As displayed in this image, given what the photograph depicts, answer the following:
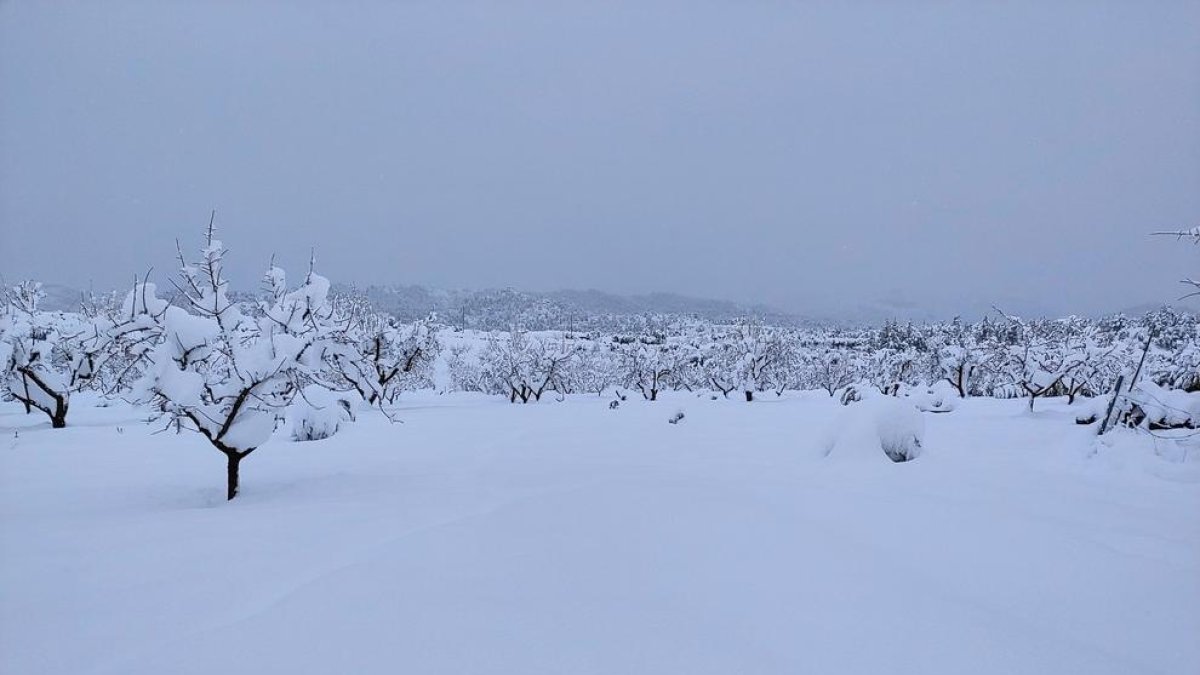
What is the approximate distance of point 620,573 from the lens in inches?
128

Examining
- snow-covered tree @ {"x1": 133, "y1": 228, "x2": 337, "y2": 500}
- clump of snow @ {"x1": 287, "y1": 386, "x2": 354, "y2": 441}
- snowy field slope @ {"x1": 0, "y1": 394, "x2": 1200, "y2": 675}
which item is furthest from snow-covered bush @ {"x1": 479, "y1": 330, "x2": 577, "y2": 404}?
snowy field slope @ {"x1": 0, "y1": 394, "x2": 1200, "y2": 675}

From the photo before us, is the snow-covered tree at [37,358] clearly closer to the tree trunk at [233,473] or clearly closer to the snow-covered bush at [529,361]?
the tree trunk at [233,473]

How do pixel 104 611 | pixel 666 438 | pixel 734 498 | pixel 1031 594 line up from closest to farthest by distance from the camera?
pixel 104 611
pixel 1031 594
pixel 734 498
pixel 666 438

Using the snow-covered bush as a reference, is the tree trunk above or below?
above

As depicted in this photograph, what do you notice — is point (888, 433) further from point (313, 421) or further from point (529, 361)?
point (529, 361)

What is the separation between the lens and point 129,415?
2020 centimetres

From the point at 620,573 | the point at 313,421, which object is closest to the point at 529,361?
the point at 313,421

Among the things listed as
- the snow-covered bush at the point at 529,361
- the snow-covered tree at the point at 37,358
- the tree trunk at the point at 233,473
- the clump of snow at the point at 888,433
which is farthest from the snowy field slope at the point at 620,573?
the snow-covered bush at the point at 529,361

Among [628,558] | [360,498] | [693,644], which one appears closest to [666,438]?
[360,498]

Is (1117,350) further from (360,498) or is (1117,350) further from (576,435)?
(360,498)

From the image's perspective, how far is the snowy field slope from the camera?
2.36 meters

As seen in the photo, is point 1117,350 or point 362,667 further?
point 1117,350

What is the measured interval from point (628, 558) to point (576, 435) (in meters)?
9.42

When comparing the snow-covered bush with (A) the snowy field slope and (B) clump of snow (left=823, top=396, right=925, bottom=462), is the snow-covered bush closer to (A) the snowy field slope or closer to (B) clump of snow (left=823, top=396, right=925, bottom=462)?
(B) clump of snow (left=823, top=396, right=925, bottom=462)
